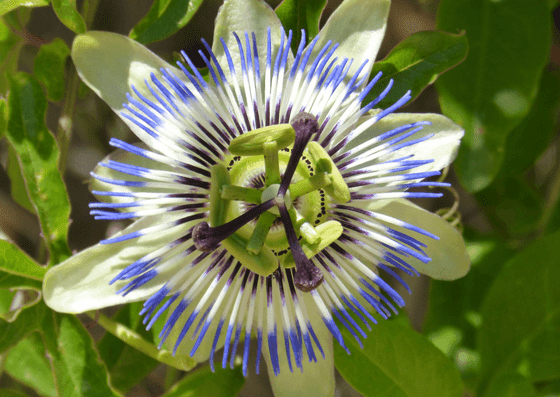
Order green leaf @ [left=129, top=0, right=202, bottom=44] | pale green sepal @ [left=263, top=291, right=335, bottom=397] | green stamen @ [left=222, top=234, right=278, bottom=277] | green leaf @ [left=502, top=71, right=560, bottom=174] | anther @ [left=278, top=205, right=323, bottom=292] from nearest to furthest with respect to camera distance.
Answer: anther @ [left=278, top=205, right=323, bottom=292]
green stamen @ [left=222, top=234, right=278, bottom=277]
pale green sepal @ [left=263, top=291, right=335, bottom=397]
green leaf @ [left=129, top=0, right=202, bottom=44]
green leaf @ [left=502, top=71, right=560, bottom=174]

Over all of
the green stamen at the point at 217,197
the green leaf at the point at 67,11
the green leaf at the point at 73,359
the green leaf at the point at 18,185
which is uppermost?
the green leaf at the point at 67,11

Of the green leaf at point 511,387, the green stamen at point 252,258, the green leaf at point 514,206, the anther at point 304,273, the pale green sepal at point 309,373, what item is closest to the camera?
the anther at point 304,273

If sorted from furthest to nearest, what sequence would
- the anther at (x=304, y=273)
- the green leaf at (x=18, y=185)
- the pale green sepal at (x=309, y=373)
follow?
the green leaf at (x=18, y=185) < the pale green sepal at (x=309, y=373) < the anther at (x=304, y=273)

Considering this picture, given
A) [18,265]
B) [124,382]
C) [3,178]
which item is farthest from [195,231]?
[3,178]

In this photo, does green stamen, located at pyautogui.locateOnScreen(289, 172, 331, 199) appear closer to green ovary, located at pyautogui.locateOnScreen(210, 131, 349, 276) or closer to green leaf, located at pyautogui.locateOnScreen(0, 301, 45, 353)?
green ovary, located at pyautogui.locateOnScreen(210, 131, 349, 276)

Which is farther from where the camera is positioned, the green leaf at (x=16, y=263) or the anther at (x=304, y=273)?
the green leaf at (x=16, y=263)

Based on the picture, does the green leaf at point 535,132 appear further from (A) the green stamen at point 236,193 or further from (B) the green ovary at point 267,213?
(A) the green stamen at point 236,193

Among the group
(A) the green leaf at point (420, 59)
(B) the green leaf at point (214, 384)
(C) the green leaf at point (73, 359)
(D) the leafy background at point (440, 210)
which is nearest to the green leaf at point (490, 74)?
(D) the leafy background at point (440, 210)

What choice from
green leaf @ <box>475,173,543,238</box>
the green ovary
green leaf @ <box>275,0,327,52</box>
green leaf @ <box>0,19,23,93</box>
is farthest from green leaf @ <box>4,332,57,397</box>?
green leaf @ <box>475,173,543,238</box>
